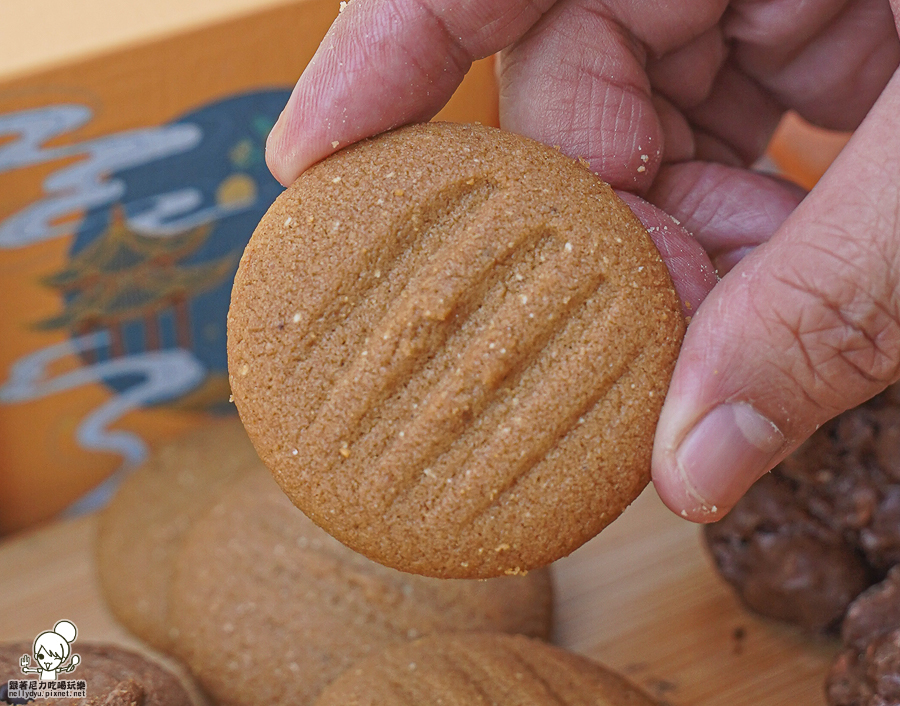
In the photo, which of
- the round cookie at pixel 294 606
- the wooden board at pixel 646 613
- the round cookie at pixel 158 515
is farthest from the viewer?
the round cookie at pixel 158 515

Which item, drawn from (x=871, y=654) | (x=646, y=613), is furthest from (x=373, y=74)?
(x=646, y=613)

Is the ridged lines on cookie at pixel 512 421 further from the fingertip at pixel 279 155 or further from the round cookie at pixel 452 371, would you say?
the fingertip at pixel 279 155

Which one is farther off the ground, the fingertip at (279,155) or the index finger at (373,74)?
the index finger at (373,74)

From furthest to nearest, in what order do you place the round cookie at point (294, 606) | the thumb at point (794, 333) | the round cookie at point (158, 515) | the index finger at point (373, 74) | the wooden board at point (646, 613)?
the round cookie at point (158, 515) < the wooden board at point (646, 613) < the round cookie at point (294, 606) < the index finger at point (373, 74) < the thumb at point (794, 333)

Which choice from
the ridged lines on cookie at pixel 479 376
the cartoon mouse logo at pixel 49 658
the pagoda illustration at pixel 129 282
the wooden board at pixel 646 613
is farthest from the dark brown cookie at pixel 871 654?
the pagoda illustration at pixel 129 282

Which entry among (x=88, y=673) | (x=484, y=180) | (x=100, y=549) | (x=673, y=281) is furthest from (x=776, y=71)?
(x=100, y=549)

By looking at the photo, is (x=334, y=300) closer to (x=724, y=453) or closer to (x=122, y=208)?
(x=724, y=453)

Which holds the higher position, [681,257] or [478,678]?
[681,257]
